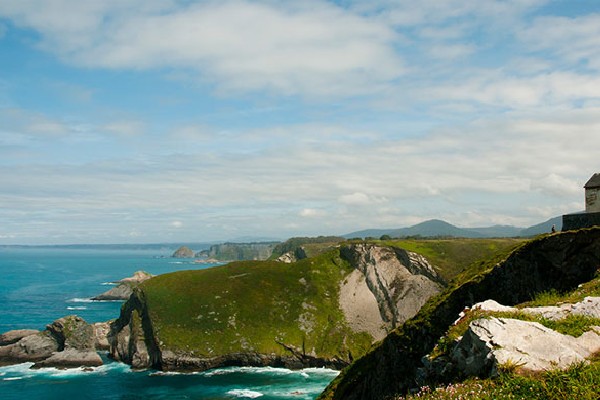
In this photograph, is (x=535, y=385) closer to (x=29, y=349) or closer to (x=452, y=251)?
(x=29, y=349)

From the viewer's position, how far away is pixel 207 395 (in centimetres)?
9519

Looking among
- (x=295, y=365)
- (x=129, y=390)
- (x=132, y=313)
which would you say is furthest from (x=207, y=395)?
(x=132, y=313)

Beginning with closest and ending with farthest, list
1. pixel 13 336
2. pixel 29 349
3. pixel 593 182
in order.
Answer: pixel 593 182 → pixel 29 349 → pixel 13 336

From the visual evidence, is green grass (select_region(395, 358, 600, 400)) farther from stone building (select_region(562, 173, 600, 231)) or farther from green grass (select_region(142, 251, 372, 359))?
green grass (select_region(142, 251, 372, 359))

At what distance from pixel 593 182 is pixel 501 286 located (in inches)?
1079

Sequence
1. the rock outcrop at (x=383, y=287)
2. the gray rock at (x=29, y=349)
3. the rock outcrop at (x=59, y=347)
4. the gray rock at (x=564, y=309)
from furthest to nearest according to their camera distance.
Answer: the rock outcrop at (x=383, y=287)
the gray rock at (x=29, y=349)
the rock outcrop at (x=59, y=347)
the gray rock at (x=564, y=309)

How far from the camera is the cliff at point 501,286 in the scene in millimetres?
28125

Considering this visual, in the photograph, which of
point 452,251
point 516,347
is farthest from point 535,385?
point 452,251

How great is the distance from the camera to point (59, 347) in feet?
407

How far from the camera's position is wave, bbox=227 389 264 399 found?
305 ft

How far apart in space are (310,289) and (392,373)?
391ft

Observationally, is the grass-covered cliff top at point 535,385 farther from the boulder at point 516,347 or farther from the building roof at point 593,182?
the building roof at point 593,182

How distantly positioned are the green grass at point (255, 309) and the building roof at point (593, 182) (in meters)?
83.2

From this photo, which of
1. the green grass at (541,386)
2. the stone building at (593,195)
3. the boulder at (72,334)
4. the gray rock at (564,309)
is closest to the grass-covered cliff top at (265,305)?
the boulder at (72,334)
